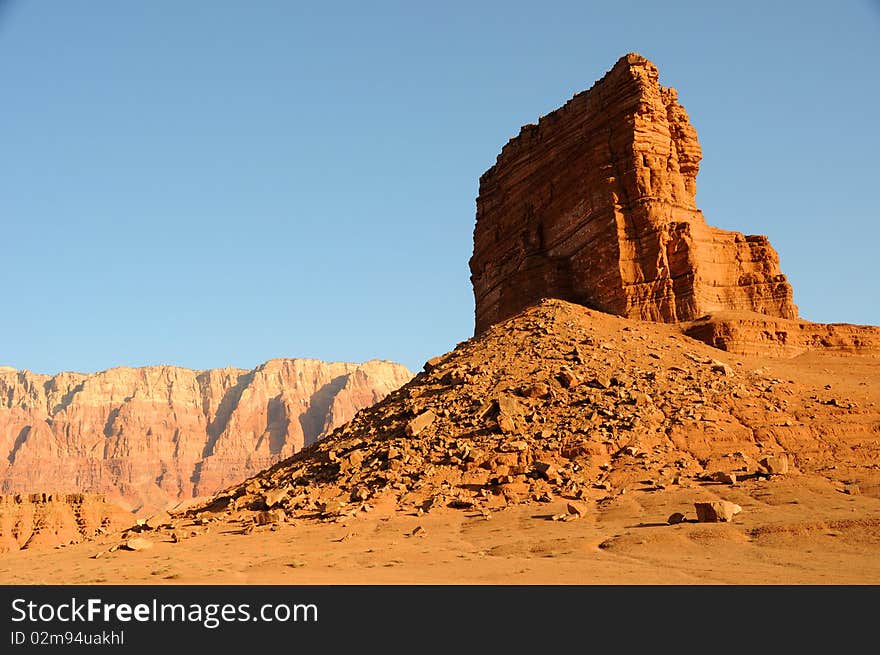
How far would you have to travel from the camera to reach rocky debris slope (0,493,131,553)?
53500 mm

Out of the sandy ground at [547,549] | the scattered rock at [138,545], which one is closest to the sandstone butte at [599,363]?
the sandy ground at [547,549]

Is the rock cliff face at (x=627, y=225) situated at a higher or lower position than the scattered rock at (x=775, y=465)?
higher

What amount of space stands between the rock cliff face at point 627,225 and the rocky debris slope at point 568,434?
180 inches

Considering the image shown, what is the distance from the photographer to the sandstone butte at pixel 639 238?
119ft

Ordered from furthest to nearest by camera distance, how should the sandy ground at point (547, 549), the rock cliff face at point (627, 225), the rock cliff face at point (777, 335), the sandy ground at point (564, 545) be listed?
the rock cliff face at point (627, 225)
the rock cliff face at point (777, 335)
the sandy ground at point (564, 545)
the sandy ground at point (547, 549)

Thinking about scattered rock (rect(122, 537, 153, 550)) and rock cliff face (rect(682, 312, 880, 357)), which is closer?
scattered rock (rect(122, 537, 153, 550))

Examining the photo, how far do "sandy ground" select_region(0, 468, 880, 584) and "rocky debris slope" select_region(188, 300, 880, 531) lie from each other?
101 cm

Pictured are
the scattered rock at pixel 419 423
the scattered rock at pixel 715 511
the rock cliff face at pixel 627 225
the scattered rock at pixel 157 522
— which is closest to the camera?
the scattered rock at pixel 715 511

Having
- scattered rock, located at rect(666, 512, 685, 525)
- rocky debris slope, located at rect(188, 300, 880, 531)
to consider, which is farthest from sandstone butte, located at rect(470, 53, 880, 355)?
scattered rock, located at rect(666, 512, 685, 525)

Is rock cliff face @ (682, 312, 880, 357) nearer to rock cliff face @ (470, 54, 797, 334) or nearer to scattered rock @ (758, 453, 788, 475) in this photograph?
rock cliff face @ (470, 54, 797, 334)

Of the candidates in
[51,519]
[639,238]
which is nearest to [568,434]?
[639,238]

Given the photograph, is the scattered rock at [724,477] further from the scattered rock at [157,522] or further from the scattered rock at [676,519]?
the scattered rock at [157,522]

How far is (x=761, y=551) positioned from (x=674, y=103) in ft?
93.3

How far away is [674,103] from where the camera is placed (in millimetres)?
40844
